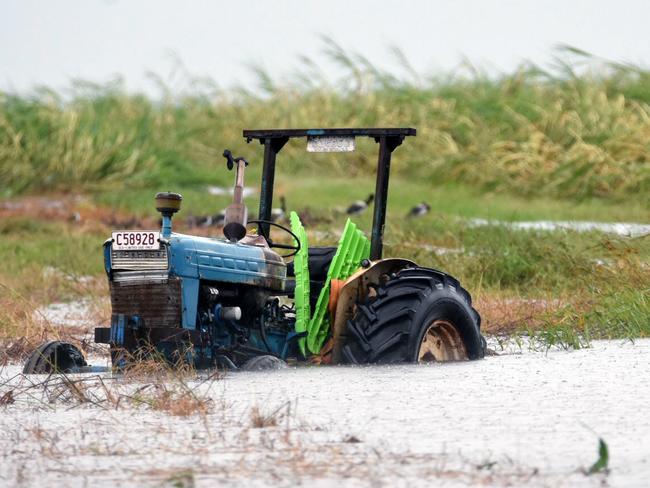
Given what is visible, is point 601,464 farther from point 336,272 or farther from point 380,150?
point 380,150

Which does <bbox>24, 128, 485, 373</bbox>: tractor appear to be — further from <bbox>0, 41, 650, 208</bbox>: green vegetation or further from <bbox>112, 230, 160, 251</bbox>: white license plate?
<bbox>0, 41, 650, 208</bbox>: green vegetation

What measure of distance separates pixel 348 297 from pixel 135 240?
4.44 ft

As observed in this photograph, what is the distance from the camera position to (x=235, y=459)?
5242 mm

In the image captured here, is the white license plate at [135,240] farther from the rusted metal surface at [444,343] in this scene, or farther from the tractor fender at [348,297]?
the rusted metal surface at [444,343]

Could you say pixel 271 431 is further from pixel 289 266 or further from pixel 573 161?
pixel 573 161

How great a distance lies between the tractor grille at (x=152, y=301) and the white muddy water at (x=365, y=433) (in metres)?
0.43

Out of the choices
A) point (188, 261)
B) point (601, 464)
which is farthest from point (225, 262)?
point (601, 464)

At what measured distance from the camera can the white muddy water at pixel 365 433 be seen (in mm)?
4988

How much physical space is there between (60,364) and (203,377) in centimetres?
114

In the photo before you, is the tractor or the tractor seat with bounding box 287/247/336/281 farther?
the tractor seat with bounding box 287/247/336/281

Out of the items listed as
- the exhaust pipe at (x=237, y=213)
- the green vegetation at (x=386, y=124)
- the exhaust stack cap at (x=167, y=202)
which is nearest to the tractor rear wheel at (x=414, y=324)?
the exhaust pipe at (x=237, y=213)

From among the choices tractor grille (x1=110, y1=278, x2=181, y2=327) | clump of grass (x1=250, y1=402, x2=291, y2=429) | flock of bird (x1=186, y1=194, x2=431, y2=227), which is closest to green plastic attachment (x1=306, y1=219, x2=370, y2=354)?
tractor grille (x1=110, y1=278, x2=181, y2=327)

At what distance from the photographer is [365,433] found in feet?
18.9

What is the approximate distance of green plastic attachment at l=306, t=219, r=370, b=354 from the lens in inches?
322
